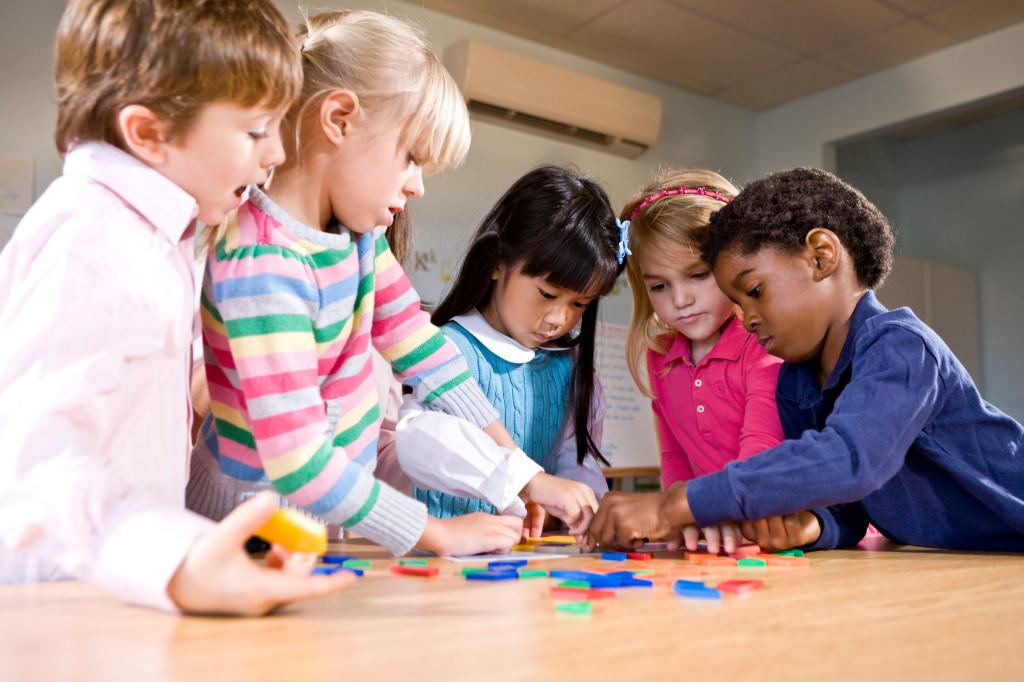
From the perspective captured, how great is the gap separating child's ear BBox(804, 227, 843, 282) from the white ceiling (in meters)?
2.63

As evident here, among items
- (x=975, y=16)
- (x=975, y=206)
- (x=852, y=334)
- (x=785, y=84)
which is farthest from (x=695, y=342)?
(x=975, y=206)

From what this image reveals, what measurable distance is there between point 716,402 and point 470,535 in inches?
29.9

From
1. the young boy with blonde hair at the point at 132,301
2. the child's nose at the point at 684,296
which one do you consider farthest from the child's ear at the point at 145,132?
the child's nose at the point at 684,296

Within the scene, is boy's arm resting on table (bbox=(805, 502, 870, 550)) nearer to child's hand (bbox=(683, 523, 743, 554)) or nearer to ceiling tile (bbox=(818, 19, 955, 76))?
child's hand (bbox=(683, 523, 743, 554))

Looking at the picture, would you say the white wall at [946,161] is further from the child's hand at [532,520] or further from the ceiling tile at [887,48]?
the child's hand at [532,520]

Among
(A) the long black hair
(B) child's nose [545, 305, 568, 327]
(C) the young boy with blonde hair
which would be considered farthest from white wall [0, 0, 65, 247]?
(C) the young boy with blonde hair

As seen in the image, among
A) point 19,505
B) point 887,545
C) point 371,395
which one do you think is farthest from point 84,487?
point 887,545

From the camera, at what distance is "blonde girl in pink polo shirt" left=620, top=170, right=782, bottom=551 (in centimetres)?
158

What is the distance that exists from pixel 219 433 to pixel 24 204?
2319 mm

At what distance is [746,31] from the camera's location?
12.6 feet

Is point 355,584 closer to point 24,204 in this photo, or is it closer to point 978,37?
point 24,204

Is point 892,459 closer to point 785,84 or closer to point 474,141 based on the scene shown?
point 474,141

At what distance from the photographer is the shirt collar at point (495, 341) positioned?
1540 millimetres

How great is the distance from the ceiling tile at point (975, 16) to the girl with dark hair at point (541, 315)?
9.81ft
